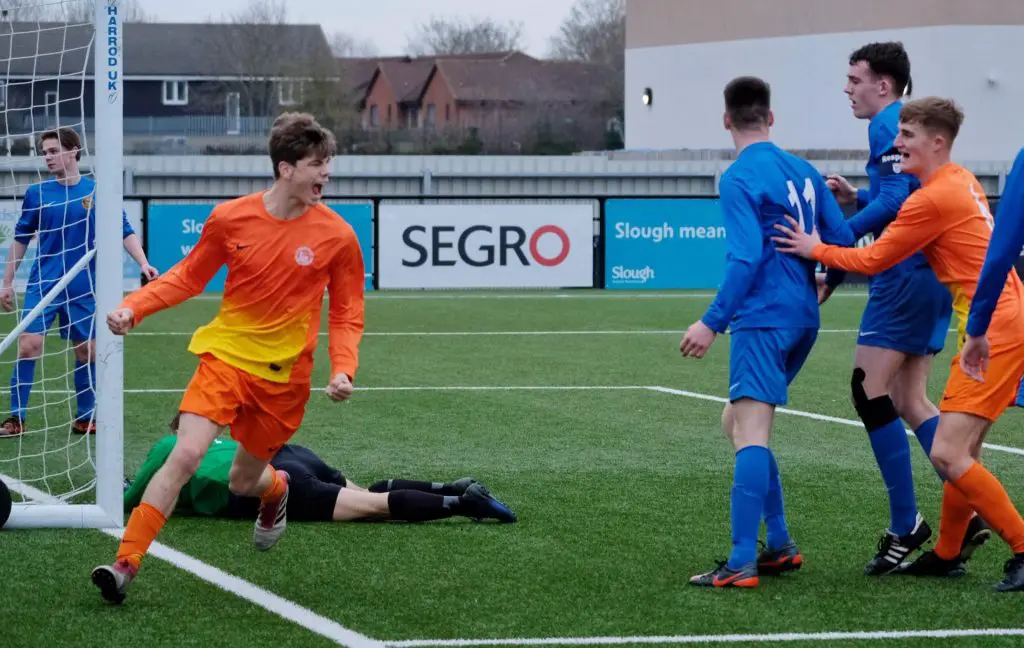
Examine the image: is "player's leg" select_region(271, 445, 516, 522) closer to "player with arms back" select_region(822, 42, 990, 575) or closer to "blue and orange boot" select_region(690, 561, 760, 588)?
"blue and orange boot" select_region(690, 561, 760, 588)

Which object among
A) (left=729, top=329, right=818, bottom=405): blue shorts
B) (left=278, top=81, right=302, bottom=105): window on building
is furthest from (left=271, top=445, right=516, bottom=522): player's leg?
(left=278, top=81, right=302, bottom=105): window on building

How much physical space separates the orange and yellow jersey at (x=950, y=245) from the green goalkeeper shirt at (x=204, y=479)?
9.50 ft

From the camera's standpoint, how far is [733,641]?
4.85 meters

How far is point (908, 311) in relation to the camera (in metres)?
6.07

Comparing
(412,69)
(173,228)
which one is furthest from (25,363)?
(412,69)

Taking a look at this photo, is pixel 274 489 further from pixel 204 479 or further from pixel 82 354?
pixel 82 354

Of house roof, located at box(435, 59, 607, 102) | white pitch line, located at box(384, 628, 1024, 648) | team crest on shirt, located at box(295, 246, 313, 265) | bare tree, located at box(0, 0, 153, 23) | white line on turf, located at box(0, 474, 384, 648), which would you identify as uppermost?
house roof, located at box(435, 59, 607, 102)

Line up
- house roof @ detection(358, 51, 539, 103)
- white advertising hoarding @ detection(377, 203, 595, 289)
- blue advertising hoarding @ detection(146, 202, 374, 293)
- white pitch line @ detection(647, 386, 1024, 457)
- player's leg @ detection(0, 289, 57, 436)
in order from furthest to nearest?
1. house roof @ detection(358, 51, 539, 103)
2. white advertising hoarding @ detection(377, 203, 595, 289)
3. blue advertising hoarding @ detection(146, 202, 374, 293)
4. player's leg @ detection(0, 289, 57, 436)
5. white pitch line @ detection(647, 386, 1024, 457)

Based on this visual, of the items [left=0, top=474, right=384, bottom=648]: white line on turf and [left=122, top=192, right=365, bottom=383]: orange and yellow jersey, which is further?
[left=122, top=192, right=365, bottom=383]: orange and yellow jersey

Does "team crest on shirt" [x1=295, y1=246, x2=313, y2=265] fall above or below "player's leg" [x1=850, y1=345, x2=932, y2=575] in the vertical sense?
above

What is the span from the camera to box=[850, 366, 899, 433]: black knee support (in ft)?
19.8

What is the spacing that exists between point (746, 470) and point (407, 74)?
278 ft

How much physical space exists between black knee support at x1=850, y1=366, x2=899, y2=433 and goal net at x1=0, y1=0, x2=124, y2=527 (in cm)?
301

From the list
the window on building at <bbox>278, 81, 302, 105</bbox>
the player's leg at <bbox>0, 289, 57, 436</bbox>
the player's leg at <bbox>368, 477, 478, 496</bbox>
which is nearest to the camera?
the player's leg at <bbox>368, 477, 478, 496</bbox>
